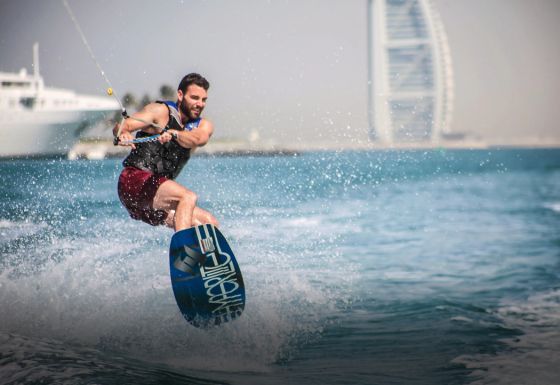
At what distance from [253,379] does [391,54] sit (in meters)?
136

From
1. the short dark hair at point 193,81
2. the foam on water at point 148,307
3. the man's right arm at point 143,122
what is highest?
the short dark hair at point 193,81

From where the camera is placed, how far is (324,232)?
657 inches

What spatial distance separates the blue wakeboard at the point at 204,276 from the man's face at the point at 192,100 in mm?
939

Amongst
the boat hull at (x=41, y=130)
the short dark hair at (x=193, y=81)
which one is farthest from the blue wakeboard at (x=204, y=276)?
the boat hull at (x=41, y=130)

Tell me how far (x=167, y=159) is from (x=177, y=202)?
41 cm

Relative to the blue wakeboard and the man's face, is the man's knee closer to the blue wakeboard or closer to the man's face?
the blue wakeboard

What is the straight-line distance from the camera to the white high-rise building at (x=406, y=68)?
12962cm

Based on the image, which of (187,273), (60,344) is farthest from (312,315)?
(60,344)

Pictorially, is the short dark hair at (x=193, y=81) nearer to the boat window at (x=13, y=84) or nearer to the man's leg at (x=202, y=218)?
the man's leg at (x=202, y=218)

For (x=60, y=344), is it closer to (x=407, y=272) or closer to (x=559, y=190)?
(x=407, y=272)

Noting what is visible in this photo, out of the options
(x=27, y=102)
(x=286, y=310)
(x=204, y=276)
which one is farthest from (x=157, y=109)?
(x=27, y=102)

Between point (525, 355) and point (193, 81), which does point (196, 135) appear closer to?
point (193, 81)

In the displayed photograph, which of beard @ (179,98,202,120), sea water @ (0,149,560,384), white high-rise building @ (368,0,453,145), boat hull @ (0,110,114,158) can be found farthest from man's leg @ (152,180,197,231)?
white high-rise building @ (368,0,453,145)

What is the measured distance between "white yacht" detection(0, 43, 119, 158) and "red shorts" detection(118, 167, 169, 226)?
28.2 metres
